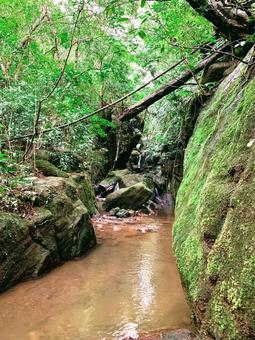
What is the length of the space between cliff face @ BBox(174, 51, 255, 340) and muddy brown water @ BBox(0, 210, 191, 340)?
3.51 ft

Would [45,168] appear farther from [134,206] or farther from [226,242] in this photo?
[226,242]

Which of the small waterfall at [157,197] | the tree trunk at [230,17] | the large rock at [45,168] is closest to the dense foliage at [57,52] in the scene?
the large rock at [45,168]

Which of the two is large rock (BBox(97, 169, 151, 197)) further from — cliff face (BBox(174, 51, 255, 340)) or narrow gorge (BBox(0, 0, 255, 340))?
cliff face (BBox(174, 51, 255, 340))

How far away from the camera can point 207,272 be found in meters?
2.75

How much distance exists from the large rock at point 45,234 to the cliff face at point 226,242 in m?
2.77

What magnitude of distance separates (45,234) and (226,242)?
432 centimetres

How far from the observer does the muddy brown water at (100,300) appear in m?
4.03

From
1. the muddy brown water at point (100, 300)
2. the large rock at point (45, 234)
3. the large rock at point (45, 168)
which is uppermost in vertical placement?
the large rock at point (45, 168)

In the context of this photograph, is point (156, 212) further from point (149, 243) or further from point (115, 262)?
point (115, 262)

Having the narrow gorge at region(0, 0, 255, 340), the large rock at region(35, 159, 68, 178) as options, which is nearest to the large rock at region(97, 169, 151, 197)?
the narrow gorge at region(0, 0, 255, 340)

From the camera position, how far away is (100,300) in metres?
4.95

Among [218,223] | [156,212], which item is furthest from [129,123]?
[218,223]

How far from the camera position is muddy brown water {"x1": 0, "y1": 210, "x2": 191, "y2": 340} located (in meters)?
4.03

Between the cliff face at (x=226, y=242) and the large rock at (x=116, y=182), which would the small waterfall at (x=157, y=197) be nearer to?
the large rock at (x=116, y=182)
